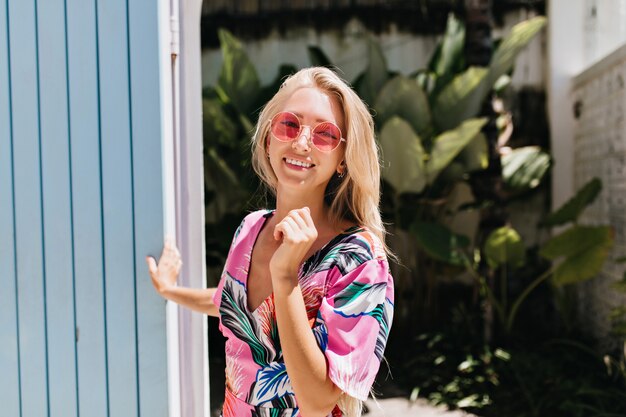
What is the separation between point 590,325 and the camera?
511cm

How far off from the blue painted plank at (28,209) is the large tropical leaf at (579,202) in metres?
3.71

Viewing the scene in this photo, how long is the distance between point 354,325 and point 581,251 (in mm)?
3416

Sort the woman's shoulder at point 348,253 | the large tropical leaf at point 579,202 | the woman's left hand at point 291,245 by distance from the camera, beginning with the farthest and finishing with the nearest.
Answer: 1. the large tropical leaf at point 579,202
2. the woman's shoulder at point 348,253
3. the woman's left hand at point 291,245

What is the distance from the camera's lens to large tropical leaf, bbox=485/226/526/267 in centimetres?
460

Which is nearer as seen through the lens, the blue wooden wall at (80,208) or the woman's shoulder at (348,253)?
the woman's shoulder at (348,253)

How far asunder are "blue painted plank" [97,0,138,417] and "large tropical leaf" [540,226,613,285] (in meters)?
3.23

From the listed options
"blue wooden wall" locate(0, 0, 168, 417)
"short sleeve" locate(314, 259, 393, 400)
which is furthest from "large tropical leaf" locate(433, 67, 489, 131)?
"short sleeve" locate(314, 259, 393, 400)

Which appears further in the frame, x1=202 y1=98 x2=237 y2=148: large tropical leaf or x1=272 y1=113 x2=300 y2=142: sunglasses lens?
x1=202 y1=98 x2=237 y2=148: large tropical leaf

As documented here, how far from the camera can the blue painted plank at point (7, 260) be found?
1.96 metres

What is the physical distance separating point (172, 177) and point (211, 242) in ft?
11.6

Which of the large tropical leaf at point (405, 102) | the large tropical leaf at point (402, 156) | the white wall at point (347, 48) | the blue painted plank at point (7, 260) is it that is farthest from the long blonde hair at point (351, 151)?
the white wall at point (347, 48)

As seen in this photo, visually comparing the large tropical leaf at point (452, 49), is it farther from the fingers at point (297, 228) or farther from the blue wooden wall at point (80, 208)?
the fingers at point (297, 228)

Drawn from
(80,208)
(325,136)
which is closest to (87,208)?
(80,208)

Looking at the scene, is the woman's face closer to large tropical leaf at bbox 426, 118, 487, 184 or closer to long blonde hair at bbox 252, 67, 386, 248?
long blonde hair at bbox 252, 67, 386, 248
